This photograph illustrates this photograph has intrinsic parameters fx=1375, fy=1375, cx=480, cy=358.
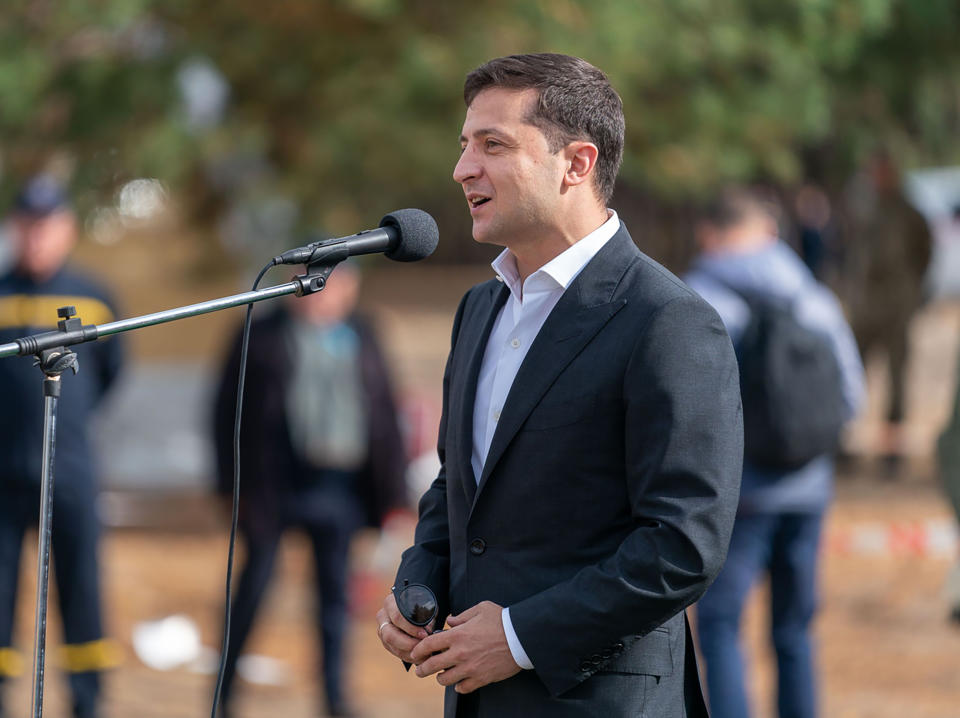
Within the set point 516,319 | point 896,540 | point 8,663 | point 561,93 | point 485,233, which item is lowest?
point 8,663

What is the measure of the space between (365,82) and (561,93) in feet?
17.4

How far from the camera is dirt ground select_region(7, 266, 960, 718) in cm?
666

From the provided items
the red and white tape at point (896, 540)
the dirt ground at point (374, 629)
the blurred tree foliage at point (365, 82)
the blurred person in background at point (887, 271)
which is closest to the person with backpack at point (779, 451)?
the dirt ground at point (374, 629)

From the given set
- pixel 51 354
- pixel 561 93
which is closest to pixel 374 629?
pixel 51 354

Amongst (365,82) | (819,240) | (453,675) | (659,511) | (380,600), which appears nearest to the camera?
(659,511)

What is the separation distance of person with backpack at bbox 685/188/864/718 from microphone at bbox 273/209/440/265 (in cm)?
265

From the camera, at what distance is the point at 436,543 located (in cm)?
283

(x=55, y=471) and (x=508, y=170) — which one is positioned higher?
(x=508, y=170)

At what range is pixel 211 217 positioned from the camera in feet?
30.2

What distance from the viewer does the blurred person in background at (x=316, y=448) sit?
20.4 ft

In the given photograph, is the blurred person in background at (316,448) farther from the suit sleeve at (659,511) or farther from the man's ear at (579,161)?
the suit sleeve at (659,511)

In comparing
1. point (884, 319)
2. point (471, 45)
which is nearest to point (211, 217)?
point (471, 45)

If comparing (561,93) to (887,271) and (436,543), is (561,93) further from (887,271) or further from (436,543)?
(887,271)

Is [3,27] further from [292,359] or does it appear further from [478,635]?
[478,635]
